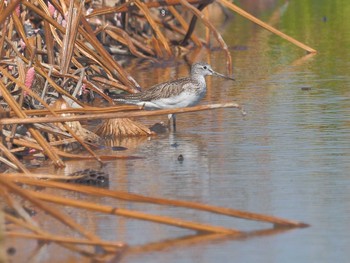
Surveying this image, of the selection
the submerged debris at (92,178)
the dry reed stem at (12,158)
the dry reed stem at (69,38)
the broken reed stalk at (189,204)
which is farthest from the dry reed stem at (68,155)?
the broken reed stalk at (189,204)

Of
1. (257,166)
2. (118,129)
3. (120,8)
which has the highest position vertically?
(120,8)

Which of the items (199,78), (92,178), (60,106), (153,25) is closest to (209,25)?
(153,25)

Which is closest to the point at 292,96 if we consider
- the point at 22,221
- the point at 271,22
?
the point at 22,221

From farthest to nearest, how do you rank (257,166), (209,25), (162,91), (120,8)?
(209,25), (120,8), (162,91), (257,166)

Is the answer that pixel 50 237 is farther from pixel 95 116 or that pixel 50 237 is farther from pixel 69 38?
pixel 69 38

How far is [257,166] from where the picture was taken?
878 centimetres

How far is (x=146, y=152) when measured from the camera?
9.73 m

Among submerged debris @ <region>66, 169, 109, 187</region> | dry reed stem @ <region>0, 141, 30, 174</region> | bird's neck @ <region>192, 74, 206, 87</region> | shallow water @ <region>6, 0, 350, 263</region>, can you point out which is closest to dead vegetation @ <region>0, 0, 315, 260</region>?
dry reed stem @ <region>0, 141, 30, 174</region>

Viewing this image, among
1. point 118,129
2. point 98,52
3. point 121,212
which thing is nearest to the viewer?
point 121,212

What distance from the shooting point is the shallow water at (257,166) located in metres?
6.45

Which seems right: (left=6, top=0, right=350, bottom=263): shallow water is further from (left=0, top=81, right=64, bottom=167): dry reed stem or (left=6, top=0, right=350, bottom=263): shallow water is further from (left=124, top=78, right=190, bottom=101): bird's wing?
(left=124, top=78, right=190, bottom=101): bird's wing

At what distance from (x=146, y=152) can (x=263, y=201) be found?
2.37 metres

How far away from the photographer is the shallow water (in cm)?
645

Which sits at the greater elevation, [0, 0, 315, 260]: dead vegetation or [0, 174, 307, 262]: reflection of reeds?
[0, 0, 315, 260]: dead vegetation
